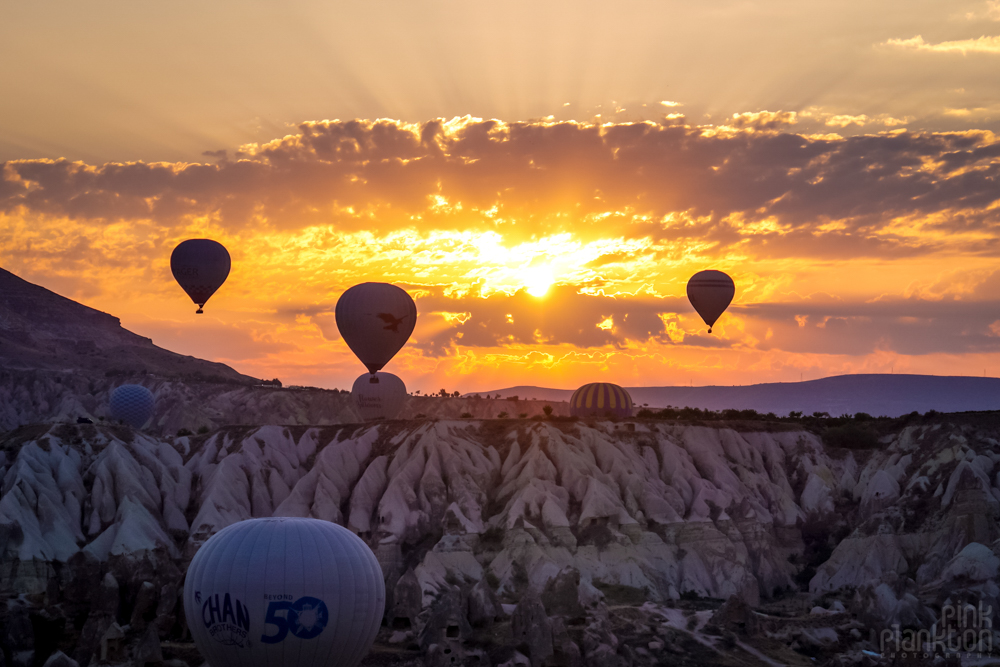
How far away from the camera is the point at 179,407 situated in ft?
441

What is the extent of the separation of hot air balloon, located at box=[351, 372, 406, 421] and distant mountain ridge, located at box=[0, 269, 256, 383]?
51525 mm

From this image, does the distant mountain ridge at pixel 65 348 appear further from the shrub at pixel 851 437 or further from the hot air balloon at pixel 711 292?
the shrub at pixel 851 437

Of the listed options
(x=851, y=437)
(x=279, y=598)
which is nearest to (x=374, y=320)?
(x=279, y=598)

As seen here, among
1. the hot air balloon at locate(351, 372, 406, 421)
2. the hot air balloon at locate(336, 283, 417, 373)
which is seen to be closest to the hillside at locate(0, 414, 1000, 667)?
the hot air balloon at locate(336, 283, 417, 373)

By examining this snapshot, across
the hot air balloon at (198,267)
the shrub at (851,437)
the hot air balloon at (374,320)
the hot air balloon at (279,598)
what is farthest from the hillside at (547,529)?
the hot air balloon at (198,267)

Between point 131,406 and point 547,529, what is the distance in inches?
2080

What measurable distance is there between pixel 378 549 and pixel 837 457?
125 ft

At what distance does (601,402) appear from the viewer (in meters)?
91.9

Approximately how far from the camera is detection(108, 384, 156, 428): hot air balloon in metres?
102

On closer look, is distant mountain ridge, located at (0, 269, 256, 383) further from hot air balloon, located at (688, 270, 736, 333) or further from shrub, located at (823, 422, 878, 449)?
shrub, located at (823, 422, 878, 449)

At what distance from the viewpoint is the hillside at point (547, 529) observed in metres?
53.0

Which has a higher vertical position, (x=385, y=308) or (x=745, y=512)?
(x=385, y=308)

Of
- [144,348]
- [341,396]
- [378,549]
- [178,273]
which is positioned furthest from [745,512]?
Answer: [144,348]

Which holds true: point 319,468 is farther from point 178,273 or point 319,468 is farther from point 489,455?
point 178,273
